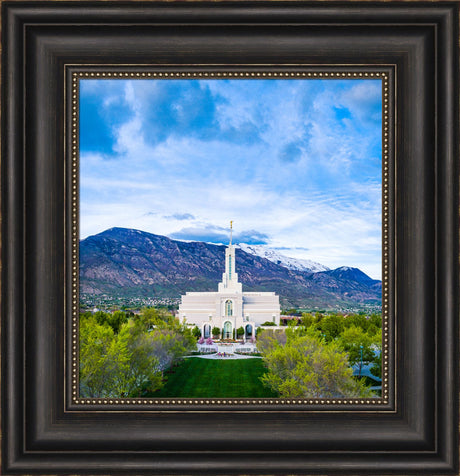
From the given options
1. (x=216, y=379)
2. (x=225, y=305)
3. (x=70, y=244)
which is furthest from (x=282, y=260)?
(x=225, y=305)

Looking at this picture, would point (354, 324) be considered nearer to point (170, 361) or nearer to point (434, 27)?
point (170, 361)

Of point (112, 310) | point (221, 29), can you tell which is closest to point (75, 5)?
point (221, 29)

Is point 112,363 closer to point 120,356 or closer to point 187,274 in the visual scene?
point 120,356

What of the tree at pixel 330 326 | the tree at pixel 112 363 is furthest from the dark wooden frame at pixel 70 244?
the tree at pixel 330 326

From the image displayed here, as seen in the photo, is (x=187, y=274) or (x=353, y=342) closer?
(x=353, y=342)

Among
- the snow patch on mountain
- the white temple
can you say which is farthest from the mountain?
the white temple

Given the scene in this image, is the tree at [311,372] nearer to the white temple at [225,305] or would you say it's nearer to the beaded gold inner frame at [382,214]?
the beaded gold inner frame at [382,214]

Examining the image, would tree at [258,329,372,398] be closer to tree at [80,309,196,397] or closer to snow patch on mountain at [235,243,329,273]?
snow patch on mountain at [235,243,329,273]
